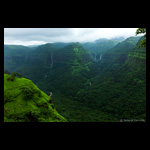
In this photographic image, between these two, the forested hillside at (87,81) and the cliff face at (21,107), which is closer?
the cliff face at (21,107)

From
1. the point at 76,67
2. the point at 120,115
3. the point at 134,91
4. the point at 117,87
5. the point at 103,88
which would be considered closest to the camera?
the point at 120,115

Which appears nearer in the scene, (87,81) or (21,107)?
(21,107)

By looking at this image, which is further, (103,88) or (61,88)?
(61,88)

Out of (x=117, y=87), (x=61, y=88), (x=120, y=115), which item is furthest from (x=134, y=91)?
(x=61, y=88)

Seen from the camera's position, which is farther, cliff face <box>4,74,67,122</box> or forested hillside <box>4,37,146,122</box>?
forested hillside <box>4,37,146,122</box>

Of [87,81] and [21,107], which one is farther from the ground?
[21,107]
